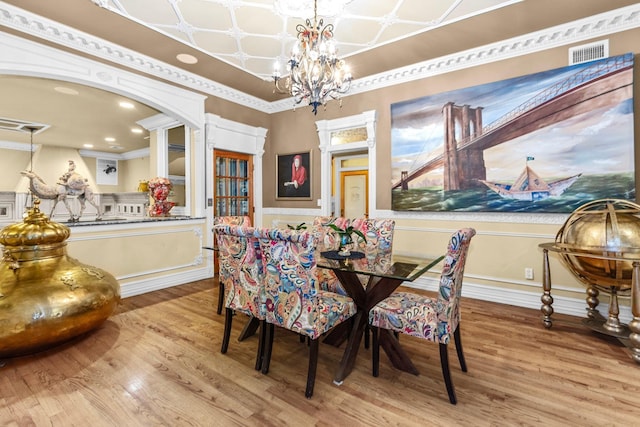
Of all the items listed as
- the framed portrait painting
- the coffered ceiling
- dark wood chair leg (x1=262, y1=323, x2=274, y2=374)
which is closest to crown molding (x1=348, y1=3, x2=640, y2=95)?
the coffered ceiling

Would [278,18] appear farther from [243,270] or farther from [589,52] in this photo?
[589,52]

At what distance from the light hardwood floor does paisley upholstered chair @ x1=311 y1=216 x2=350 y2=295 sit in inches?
20.2

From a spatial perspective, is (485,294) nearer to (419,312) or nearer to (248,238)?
(419,312)

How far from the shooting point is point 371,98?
4.33 m

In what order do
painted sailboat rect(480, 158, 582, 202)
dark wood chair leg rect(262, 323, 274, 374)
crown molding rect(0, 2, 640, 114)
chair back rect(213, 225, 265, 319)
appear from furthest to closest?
painted sailboat rect(480, 158, 582, 202)
crown molding rect(0, 2, 640, 114)
dark wood chair leg rect(262, 323, 274, 374)
chair back rect(213, 225, 265, 319)

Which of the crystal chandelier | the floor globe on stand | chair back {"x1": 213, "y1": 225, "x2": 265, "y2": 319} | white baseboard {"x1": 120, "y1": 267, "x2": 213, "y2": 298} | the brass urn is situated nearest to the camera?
chair back {"x1": 213, "y1": 225, "x2": 265, "y2": 319}

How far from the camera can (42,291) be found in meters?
2.26

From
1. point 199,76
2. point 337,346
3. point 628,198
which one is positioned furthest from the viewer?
point 199,76

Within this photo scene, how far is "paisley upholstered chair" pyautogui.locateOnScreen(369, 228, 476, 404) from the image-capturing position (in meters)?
1.67

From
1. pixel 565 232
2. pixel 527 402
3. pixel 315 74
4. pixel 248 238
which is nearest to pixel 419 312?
pixel 527 402

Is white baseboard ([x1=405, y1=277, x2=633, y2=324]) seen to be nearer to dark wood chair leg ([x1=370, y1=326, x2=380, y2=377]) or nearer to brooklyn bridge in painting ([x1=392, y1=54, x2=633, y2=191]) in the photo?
brooklyn bridge in painting ([x1=392, y1=54, x2=633, y2=191])

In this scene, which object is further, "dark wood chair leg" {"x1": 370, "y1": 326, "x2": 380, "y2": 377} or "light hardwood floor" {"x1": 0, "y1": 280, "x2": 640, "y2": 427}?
"dark wood chair leg" {"x1": 370, "y1": 326, "x2": 380, "y2": 377}

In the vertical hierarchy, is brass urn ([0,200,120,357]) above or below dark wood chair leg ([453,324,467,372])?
above

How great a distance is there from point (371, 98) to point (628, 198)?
3.03 metres
